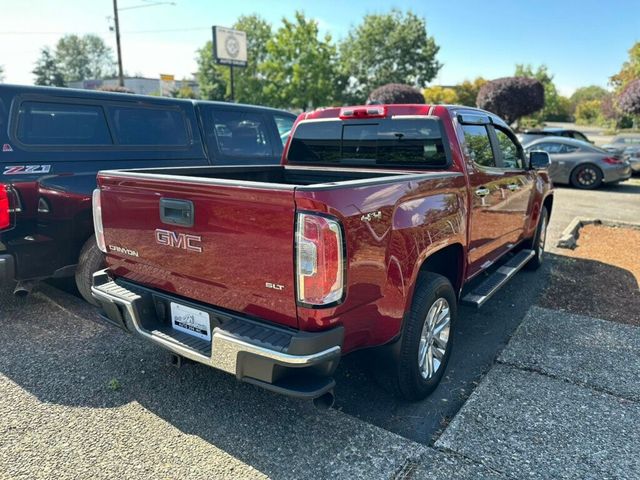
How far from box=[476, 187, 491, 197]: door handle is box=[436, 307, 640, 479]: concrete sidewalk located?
1257 mm

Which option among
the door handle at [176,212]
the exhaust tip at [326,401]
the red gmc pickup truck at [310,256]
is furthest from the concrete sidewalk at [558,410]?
the door handle at [176,212]

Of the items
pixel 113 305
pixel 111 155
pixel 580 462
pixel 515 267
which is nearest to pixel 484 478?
pixel 580 462

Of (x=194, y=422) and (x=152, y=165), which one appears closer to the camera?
(x=194, y=422)

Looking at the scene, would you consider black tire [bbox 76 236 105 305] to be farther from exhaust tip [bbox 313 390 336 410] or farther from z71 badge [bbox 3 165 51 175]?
exhaust tip [bbox 313 390 336 410]

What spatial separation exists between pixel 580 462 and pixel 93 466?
2583 millimetres

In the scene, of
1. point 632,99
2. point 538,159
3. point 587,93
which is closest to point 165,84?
point 632,99

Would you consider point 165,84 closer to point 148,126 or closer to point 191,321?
point 148,126

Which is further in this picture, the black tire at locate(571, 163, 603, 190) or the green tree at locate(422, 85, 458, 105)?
the green tree at locate(422, 85, 458, 105)

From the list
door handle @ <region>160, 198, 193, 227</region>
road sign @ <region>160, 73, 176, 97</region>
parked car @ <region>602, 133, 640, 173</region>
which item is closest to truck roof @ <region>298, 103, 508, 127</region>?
door handle @ <region>160, 198, 193, 227</region>

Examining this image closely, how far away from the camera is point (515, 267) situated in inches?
186

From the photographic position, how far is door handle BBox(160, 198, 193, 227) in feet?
8.59

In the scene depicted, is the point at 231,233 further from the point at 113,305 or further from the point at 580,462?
the point at 580,462

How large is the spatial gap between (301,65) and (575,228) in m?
32.9

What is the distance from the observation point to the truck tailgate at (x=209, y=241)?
2.32 meters
